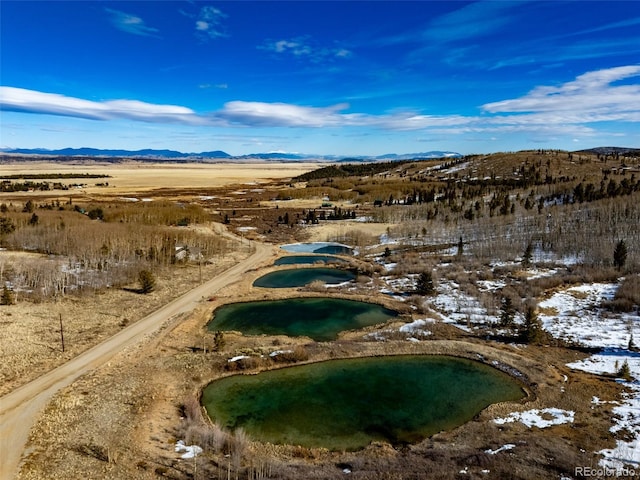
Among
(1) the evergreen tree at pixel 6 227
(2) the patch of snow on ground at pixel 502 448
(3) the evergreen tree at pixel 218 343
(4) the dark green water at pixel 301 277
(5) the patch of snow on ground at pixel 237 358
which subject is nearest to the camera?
(2) the patch of snow on ground at pixel 502 448

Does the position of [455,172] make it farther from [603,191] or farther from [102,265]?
[102,265]

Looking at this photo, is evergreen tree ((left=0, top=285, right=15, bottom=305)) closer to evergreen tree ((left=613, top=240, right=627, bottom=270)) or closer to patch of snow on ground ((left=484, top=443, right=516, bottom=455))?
patch of snow on ground ((left=484, top=443, right=516, bottom=455))

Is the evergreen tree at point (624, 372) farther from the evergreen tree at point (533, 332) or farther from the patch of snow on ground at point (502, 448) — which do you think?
the patch of snow on ground at point (502, 448)

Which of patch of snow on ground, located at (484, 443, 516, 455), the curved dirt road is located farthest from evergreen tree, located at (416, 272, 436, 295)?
patch of snow on ground, located at (484, 443, 516, 455)

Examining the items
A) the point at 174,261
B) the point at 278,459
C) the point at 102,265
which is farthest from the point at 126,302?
the point at 278,459

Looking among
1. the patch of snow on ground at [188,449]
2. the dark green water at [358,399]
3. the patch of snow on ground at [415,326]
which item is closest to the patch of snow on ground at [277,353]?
the dark green water at [358,399]
